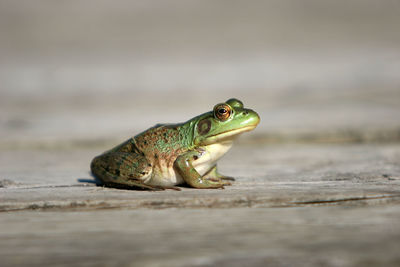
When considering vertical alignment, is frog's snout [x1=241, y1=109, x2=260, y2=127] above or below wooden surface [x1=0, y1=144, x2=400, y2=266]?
above

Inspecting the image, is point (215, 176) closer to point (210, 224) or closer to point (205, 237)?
point (210, 224)

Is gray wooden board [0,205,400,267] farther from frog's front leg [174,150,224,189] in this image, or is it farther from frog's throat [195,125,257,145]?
frog's throat [195,125,257,145]

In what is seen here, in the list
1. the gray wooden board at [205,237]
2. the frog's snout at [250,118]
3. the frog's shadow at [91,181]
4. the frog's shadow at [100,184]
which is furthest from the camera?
the frog's snout at [250,118]

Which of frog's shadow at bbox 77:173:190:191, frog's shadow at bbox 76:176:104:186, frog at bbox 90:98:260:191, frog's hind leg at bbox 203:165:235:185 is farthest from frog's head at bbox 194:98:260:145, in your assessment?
frog's shadow at bbox 76:176:104:186

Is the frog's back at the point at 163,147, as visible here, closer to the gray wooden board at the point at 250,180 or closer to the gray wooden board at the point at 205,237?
the gray wooden board at the point at 250,180

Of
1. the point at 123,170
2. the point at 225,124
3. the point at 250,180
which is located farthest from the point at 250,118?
the point at 123,170

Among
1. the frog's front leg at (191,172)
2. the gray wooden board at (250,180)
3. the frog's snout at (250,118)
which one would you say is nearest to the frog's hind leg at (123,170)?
the gray wooden board at (250,180)

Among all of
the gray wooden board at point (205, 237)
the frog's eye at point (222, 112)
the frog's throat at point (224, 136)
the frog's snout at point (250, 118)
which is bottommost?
the gray wooden board at point (205, 237)

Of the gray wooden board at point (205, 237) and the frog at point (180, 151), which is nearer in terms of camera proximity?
the gray wooden board at point (205, 237)
